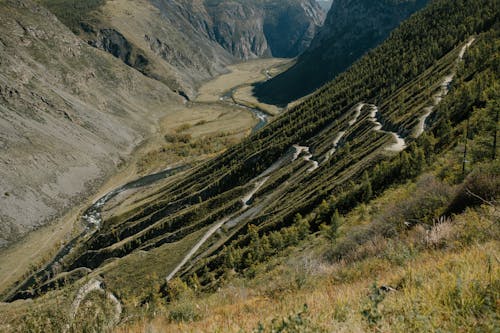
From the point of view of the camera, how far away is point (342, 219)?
4972 cm

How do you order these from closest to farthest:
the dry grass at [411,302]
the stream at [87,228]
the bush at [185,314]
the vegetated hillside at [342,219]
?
the dry grass at [411,302]
the vegetated hillside at [342,219]
the bush at [185,314]
the stream at [87,228]

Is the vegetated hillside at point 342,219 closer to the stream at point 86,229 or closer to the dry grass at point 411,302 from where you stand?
the dry grass at point 411,302

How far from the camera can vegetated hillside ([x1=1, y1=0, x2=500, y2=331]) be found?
8.10m

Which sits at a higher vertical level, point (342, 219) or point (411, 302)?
point (411, 302)

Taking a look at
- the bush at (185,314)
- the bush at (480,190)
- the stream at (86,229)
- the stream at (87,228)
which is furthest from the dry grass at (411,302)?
the stream at (87,228)

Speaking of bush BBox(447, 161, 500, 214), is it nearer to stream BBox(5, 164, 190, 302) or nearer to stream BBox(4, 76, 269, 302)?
stream BBox(4, 76, 269, 302)

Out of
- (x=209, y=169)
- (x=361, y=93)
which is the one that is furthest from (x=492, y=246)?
(x=361, y=93)

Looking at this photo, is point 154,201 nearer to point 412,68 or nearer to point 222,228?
point 222,228

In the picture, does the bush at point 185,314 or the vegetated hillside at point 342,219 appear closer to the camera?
the vegetated hillside at point 342,219

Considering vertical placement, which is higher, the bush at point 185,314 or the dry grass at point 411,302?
the dry grass at point 411,302

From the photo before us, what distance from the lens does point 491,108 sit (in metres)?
40.8

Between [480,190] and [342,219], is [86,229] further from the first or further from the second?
[480,190]

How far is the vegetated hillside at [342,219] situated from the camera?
8102 millimetres

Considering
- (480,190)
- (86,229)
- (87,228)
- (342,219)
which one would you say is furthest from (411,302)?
(87,228)
